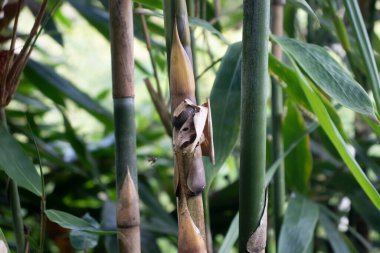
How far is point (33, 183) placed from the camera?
0.40 m

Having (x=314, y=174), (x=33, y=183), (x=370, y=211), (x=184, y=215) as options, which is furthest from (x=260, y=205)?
(x=314, y=174)

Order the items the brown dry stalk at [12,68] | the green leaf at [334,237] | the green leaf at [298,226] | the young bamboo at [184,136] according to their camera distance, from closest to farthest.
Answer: the young bamboo at [184,136] → the brown dry stalk at [12,68] → the green leaf at [298,226] → the green leaf at [334,237]

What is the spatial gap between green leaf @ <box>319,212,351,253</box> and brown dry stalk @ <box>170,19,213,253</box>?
13.2 inches

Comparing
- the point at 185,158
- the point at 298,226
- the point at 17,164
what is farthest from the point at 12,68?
the point at 298,226

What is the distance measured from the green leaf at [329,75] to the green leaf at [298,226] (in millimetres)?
158

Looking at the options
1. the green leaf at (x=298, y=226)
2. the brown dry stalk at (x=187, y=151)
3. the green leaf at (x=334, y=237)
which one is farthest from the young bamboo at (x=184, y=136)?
the green leaf at (x=334, y=237)

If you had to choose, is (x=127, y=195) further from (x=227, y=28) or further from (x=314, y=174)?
(x=227, y=28)

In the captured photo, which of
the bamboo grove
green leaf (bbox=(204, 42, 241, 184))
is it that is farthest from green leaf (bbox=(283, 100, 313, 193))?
green leaf (bbox=(204, 42, 241, 184))

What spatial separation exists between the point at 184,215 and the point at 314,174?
0.59 metres

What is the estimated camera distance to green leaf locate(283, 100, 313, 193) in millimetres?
561

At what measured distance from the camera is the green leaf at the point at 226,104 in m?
0.43

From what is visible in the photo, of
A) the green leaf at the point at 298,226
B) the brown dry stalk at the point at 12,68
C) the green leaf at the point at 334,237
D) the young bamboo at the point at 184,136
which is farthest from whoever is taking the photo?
the green leaf at the point at 334,237

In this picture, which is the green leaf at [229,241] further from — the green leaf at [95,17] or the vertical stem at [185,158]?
the green leaf at [95,17]

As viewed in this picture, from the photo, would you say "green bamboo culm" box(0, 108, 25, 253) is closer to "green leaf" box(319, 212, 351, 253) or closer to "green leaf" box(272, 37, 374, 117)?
"green leaf" box(272, 37, 374, 117)
